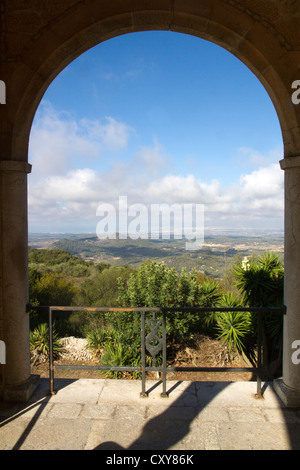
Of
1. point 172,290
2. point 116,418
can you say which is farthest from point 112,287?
point 116,418

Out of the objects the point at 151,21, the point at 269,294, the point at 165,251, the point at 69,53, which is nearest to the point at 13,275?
the point at 69,53

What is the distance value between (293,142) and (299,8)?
3.84ft

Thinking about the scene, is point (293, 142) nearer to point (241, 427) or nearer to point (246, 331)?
point (241, 427)

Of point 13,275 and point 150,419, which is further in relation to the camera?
point 13,275

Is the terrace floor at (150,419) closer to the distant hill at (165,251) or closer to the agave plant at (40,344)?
the agave plant at (40,344)

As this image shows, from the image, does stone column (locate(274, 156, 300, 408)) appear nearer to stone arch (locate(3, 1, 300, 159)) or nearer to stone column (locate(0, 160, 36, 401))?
stone arch (locate(3, 1, 300, 159))

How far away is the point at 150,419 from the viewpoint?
238 cm

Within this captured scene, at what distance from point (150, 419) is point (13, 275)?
1.72 m

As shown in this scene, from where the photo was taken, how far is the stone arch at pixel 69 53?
2.57m

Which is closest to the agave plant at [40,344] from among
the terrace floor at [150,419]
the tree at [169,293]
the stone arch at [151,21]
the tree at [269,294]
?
the tree at [169,293]

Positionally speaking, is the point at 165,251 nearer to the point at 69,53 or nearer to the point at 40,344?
the point at 40,344

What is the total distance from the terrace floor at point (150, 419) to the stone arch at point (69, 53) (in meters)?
0.31

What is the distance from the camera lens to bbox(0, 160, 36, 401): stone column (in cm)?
261
